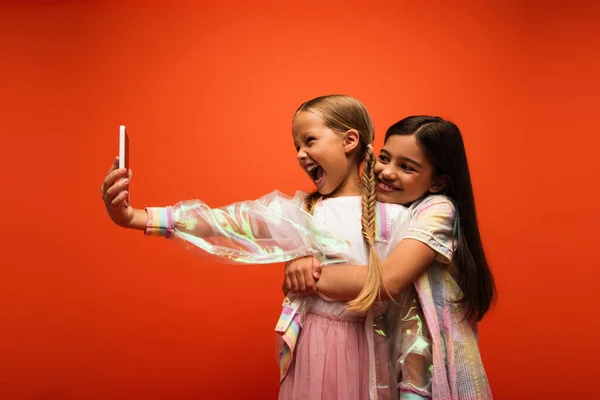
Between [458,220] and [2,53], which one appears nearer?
[458,220]

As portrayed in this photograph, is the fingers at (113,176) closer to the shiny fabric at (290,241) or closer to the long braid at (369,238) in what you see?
Result: the shiny fabric at (290,241)

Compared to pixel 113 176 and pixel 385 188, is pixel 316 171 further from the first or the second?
pixel 113 176

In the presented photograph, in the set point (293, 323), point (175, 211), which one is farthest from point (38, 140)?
point (293, 323)

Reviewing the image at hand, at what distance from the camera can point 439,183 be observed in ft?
4.97

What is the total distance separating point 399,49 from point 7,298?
159 centimetres

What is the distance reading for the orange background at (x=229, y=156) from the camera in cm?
214

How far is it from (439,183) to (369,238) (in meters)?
0.25

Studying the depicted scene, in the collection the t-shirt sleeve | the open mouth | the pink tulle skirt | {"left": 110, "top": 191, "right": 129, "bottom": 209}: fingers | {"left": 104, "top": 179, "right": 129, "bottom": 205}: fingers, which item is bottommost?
the pink tulle skirt

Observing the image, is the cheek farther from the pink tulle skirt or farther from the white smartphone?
the white smartphone

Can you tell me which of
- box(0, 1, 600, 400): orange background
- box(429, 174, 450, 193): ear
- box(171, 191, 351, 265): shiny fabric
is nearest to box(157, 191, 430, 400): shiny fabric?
box(171, 191, 351, 265): shiny fabric

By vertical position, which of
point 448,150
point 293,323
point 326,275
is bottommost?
point 293,323

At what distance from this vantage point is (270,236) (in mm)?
1481

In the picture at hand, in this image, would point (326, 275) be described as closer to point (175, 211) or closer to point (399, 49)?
point (175, 211)

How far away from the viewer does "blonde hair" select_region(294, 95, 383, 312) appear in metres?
1.34
